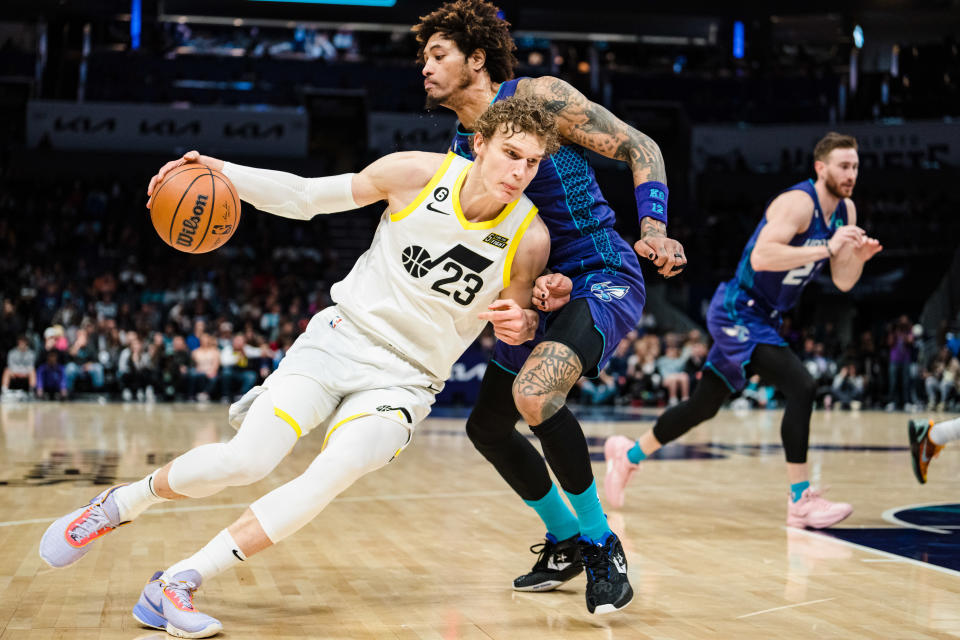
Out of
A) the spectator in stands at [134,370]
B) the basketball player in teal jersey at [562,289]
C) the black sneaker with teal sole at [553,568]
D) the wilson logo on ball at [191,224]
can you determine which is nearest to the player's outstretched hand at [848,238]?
the basketball player in teal jersey at [562,289]

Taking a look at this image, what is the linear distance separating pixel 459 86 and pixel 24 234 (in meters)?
20.7

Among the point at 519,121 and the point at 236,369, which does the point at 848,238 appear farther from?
the point at 236,369

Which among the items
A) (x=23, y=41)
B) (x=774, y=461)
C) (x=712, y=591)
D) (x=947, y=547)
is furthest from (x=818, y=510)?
(x=23, y=41)

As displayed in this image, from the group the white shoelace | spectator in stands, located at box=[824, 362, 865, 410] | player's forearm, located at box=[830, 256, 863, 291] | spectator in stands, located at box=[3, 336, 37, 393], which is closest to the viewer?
the white shoelace

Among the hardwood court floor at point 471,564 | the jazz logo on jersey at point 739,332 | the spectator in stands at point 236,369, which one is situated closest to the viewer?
the hardwood court floor at point 471,564

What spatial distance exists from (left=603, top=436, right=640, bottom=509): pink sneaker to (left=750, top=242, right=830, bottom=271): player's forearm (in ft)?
4.68

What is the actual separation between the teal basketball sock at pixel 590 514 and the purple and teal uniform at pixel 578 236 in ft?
1.55

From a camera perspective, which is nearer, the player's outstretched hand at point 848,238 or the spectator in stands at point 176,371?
the player's outstretched hand at point 848,238

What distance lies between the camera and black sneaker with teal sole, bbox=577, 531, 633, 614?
11.8ft

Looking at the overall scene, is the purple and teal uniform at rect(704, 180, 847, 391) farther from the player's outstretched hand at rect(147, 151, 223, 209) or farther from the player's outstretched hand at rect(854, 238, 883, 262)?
the player's outstretched hand at rect(147, 151, 223, 209)

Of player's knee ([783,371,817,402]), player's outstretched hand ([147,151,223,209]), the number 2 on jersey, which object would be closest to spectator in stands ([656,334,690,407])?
the number 2 on jersey

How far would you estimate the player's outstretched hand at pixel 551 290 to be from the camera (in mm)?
3740

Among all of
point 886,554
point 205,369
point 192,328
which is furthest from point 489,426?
point 192,328

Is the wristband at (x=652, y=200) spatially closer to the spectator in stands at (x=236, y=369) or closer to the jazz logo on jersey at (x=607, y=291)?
the jazz logo on jersey at (x=607, y=291)
